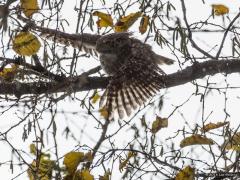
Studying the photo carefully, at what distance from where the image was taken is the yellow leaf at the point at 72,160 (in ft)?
10.7

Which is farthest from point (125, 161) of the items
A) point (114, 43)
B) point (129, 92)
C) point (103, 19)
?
point (114, 43)

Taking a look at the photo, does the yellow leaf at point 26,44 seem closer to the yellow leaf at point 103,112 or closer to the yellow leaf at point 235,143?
the yellow leaf at point 103,112

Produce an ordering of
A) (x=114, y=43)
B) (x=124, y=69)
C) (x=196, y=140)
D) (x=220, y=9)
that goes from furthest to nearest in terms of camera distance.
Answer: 1. (x=114, y=43)
2. (x=124, y=69)
3. (x=220, y=9)
4. (x=196, y=140)

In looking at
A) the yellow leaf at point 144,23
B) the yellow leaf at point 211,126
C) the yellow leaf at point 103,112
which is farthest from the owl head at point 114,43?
the yellow leaf at point 211,126

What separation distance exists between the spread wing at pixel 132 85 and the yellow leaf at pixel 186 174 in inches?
48.6

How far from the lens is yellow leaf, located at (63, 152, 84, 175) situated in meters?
3.25

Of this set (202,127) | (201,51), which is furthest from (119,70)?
(202,127)

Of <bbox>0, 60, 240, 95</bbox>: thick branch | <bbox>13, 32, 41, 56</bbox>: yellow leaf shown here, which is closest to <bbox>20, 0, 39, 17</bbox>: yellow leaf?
<bbox>13, 32, 41, 56</bbox>: yellow leaf

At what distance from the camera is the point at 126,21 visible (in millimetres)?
3990

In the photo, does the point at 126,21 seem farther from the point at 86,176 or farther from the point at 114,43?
the point at 114,43

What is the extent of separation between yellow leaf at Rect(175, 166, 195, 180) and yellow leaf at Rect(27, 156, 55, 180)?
75 cm

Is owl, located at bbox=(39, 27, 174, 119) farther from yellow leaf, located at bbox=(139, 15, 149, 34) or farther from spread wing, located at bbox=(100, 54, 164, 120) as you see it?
yellow leaf, located at bbox=(139, 15, 149, 34)

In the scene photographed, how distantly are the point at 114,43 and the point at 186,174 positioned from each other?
2452 mm

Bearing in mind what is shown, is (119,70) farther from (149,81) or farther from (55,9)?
(55,9)
